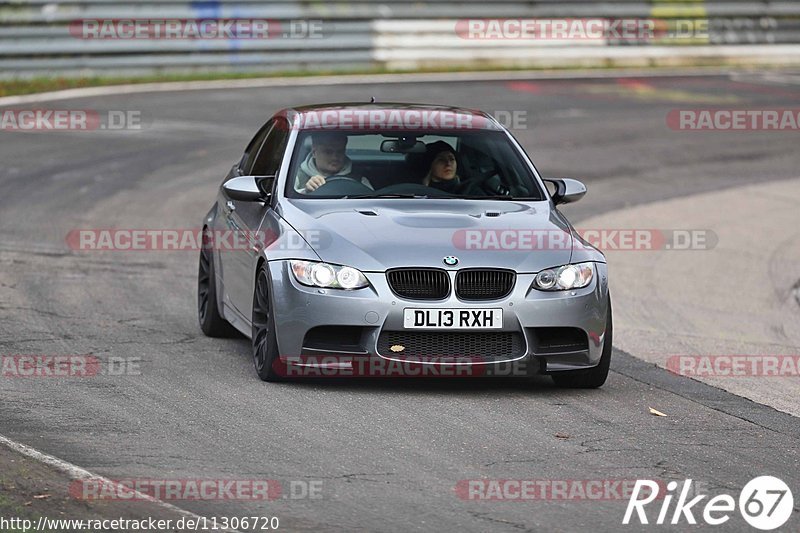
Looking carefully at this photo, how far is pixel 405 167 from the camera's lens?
33.1 feet

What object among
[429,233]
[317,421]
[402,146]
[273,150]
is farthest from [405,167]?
[317,421]

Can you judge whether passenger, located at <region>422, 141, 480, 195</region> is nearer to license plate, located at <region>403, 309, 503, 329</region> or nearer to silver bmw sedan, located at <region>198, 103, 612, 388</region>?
silver bmw sedan, located at <region>198, 103, 612, 388</region>

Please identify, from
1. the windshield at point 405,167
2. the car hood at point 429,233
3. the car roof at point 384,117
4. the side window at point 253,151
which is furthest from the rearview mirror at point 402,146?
the side window at point 253,151

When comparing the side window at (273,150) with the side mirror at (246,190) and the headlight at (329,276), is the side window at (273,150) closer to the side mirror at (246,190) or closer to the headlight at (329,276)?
the side mirror at (246,190)

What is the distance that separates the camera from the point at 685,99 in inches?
1074

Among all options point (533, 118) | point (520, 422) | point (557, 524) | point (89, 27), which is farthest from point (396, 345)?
point (89, 27)

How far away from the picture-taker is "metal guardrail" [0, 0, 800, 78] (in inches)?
1051

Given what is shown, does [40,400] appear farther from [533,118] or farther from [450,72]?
[450,72]

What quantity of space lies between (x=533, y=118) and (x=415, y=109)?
45.8 ft

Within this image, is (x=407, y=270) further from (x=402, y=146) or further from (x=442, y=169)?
(x=402, y=146)

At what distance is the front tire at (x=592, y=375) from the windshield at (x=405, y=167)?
124 cm

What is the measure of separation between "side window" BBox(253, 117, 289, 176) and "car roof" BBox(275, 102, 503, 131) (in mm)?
81

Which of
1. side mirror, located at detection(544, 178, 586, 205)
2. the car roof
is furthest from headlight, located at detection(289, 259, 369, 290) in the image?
side mirror, located at detection(544, 178, 586, 205)

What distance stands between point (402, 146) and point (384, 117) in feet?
1.14
